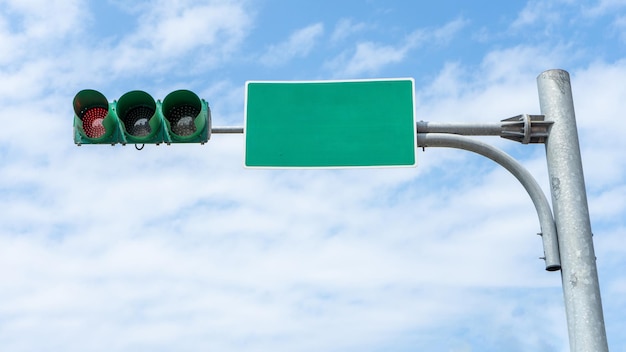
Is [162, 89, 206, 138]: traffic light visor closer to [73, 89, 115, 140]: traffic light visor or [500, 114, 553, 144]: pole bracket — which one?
[73, 89, 115, 140]: traffic light visor

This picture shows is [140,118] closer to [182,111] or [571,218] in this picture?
[182,111]

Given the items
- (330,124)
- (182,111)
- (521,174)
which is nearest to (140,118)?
(182,111)

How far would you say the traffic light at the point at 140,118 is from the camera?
626cm

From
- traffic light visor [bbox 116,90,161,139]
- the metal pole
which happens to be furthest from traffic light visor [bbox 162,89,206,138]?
the metal pole

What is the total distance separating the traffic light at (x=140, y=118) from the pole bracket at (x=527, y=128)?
2.36 metres

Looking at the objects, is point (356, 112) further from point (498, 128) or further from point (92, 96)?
point (92, 96)

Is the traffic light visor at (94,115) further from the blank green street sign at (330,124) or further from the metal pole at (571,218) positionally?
the metal pole at (571,218)

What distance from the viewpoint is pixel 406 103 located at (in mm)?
6457

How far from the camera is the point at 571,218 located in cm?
601

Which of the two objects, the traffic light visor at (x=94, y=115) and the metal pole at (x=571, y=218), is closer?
the metal pole at (x=571, y=218)

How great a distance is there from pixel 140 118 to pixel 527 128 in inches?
119

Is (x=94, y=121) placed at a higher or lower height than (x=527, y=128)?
higher

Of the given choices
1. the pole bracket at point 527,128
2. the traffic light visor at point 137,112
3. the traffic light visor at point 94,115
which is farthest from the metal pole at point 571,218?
the traffic light visor at point 94,115

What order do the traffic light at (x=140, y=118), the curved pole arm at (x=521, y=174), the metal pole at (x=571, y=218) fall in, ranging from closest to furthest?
the metal pole at (x=571, y=218) → the curved pole arm at (x=521, y=174) → the traffic light at (x=140, y=118)
